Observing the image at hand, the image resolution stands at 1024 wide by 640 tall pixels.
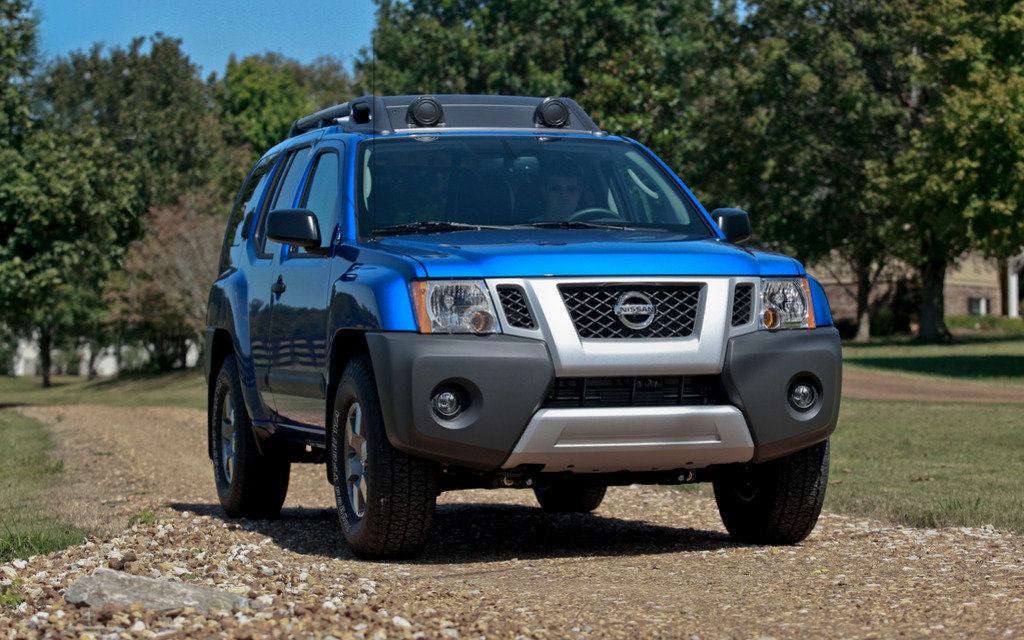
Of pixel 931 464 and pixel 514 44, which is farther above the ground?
pixel 514 44

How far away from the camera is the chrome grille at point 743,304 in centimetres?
707

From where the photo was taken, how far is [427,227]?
308 inches

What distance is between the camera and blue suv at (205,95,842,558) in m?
6.75

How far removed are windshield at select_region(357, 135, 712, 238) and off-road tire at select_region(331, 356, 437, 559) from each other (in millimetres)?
984

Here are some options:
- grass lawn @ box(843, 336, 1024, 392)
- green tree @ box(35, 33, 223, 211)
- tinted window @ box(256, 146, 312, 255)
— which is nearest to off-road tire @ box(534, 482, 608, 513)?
tinted window @ box(256, 146, 312, 255)

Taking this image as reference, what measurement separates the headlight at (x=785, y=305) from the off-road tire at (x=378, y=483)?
1.66 meters

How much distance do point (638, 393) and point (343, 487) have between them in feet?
5.24

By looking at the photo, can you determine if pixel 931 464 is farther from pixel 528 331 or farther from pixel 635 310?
pixel 528 331

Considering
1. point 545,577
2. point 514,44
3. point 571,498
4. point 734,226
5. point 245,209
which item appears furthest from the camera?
point 514,44

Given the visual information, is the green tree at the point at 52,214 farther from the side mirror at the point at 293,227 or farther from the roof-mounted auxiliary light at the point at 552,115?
the side mirror at the point at 293,227

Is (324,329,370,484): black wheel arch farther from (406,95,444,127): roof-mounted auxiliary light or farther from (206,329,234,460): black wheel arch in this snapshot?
(206,329,234,460): black wheel arch

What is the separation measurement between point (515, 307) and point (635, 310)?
52 centimetres

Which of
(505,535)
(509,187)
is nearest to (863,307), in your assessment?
(505,535)

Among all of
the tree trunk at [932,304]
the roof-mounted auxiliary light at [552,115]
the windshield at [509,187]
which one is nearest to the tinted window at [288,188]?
the windshield at [509,187]
